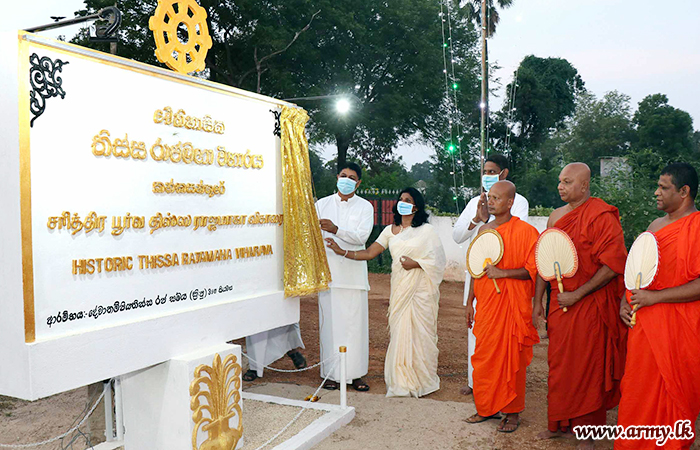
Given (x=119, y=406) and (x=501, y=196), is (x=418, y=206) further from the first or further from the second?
(x=119, y=406)

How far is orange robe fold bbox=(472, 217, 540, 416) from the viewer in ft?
15.3

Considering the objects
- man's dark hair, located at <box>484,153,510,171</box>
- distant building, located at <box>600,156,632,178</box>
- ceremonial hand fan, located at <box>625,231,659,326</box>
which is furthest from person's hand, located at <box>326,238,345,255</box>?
distant building, located at <box>600,156,632,178</box>

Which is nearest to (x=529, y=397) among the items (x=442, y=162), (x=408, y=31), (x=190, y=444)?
(x=190, y=444)

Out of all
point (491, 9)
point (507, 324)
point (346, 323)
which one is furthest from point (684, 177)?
point (491, 9)

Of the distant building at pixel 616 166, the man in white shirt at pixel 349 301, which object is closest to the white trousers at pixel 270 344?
the man in white shirt at pixel 349 301

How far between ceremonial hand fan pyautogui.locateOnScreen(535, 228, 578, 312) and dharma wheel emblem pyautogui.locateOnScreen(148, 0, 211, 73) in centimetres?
292

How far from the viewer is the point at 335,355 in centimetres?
591

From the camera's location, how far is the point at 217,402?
391 cm

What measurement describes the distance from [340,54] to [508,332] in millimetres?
16249

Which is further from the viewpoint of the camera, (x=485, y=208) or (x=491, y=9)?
(x=491, y=9)

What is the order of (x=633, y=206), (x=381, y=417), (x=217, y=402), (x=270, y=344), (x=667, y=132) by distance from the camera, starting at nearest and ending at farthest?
(x=217, y=402) → (x=381, y=417) → (x=270, y=344) → (x=633, y=206) → (x=667, y=132)

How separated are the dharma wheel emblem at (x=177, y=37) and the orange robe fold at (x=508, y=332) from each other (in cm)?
286

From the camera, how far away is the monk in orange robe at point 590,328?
4.30 metres

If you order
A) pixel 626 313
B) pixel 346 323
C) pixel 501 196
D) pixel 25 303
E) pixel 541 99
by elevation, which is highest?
pixel 541 99
